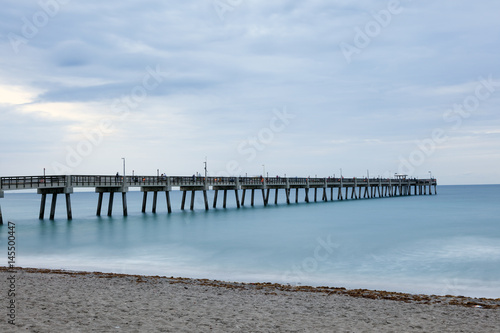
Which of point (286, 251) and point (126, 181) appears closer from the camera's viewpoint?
point (286, 251)

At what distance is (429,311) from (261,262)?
1213 centimetres

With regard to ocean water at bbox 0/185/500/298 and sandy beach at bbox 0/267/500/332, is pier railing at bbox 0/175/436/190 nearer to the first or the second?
ocean water at bbox 0/185/500/298

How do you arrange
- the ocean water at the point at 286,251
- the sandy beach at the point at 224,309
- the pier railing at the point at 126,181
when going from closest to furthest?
1. the sandy beach at the point at 224,309
2. the ocean water at the point at 286,251
3. the pier railing at the point at 126,181

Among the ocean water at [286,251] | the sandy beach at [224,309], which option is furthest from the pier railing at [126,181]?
the sandy beach at [224,309]

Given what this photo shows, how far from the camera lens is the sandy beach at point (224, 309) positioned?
8.48 m

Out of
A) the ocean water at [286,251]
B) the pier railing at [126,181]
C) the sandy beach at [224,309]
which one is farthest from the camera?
the pier railing at [126,181]

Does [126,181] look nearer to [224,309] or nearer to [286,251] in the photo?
[286,251]

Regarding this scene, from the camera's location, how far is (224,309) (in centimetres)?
999

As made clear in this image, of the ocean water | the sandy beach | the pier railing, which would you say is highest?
the pier railing

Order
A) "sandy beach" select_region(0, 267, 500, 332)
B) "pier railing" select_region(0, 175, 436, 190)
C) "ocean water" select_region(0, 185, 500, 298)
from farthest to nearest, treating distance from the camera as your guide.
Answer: "pier railing" select_region(0, 175, 436, 190) → "ocean water" select_region(0, 185, 500, 298) → "sandy beach" select_region(0, 267, 500, 332)

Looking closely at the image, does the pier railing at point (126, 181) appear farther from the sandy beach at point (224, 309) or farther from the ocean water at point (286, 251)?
the sandy beach at point (224, 309)

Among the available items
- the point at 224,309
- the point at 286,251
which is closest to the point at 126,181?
the point at 286,251

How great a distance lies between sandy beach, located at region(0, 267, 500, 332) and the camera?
848cm

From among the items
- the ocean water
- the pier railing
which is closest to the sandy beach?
the ocean water
